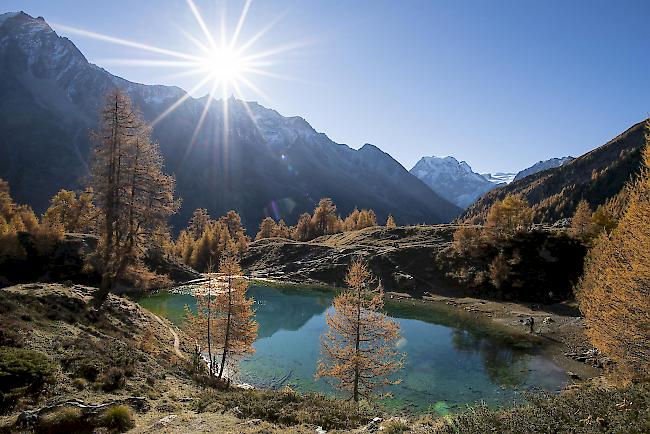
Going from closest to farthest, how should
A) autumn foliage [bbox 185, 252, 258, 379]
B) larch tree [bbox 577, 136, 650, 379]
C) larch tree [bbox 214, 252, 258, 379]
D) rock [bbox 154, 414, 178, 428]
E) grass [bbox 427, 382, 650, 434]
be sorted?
grass [bbox 427, 382, 650, 434] → rock [bbox 154, 414, 178, 428] → larch tree [bbox 577, 136, 650, 379] → autumn foliage [bbox 185, 252, 258, 379] → larch tree [bbox 214, 252, 258, 379]

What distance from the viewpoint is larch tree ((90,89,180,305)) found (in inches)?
1185

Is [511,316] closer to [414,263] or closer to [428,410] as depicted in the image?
[414,263]

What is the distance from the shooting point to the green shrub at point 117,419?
1340cm

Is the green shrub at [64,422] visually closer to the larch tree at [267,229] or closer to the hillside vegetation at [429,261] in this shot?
the hillside vegetation at [429,261]

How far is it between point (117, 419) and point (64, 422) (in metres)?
1.63

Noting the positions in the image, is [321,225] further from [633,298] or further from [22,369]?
[22,369]

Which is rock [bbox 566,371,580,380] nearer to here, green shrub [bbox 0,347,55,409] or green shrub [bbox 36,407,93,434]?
green shrub [bbox 36,407,93,434]

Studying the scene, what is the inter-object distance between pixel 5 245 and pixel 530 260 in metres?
96.2

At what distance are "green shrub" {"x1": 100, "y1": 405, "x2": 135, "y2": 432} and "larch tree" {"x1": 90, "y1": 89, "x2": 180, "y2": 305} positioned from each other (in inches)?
700

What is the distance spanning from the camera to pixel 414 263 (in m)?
97.4

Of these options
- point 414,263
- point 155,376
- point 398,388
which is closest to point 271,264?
point 414,263

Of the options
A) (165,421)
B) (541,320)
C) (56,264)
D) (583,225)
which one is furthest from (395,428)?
(583,225)

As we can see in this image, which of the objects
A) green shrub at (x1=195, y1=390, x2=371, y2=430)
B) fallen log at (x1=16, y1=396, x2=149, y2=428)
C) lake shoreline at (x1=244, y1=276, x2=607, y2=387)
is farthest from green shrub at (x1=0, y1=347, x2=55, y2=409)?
lake shoreline at (x1=244, y1=276, x2=607, y2=387)

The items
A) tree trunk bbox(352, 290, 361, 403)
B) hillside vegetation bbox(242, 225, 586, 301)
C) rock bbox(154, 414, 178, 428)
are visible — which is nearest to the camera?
rock bbox(154, 414, 178, 428)
